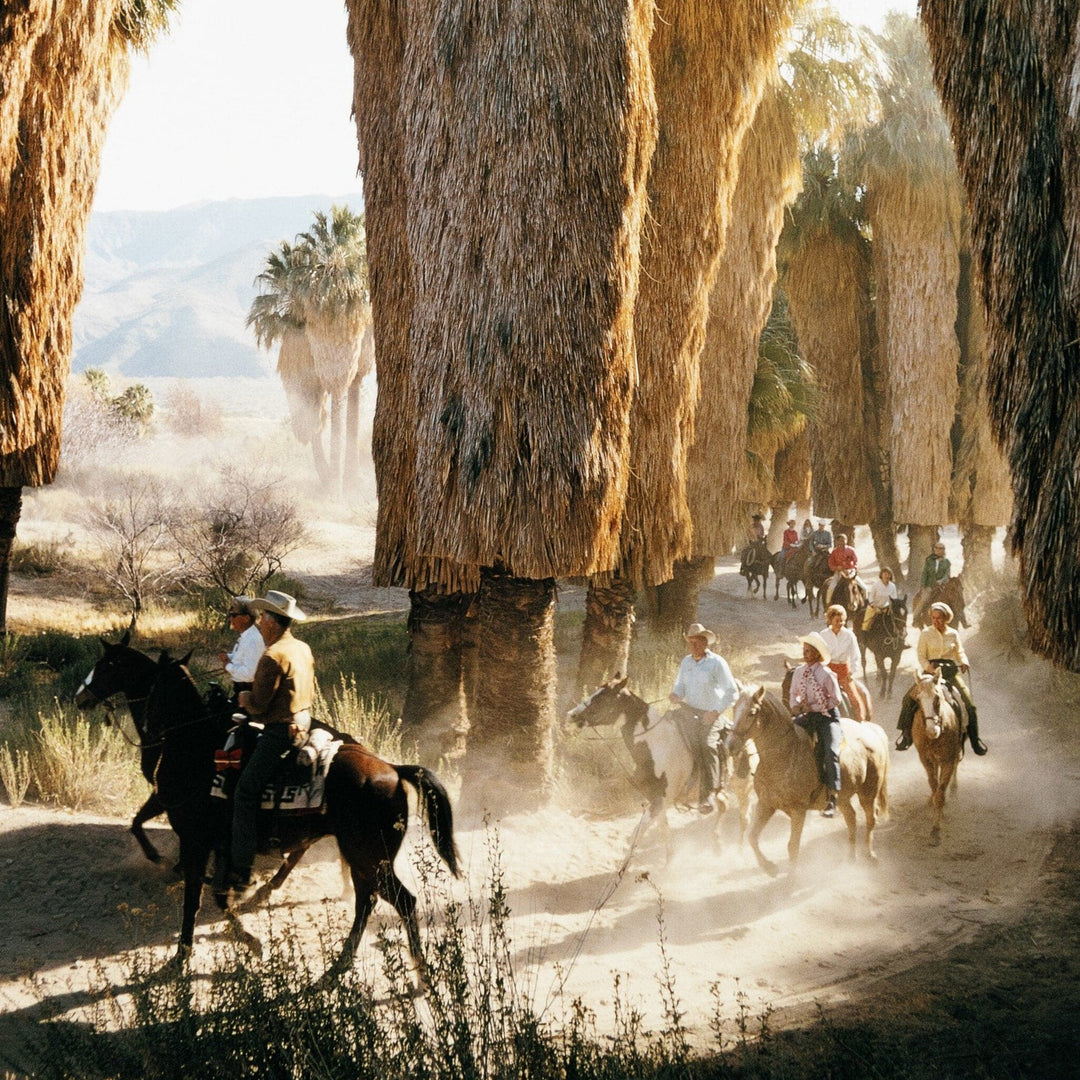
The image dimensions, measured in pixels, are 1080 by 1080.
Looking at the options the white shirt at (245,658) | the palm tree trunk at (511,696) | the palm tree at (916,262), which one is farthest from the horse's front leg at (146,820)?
the palm tree at (916,262)

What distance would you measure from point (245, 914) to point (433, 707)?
4752 millimetres

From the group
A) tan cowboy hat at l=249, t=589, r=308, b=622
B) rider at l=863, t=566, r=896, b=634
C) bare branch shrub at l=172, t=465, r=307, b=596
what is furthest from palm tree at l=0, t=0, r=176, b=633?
rider at l=863, t=566, r=896, b=634

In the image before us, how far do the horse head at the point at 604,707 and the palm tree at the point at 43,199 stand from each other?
25.6 ft

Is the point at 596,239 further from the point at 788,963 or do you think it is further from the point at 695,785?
the point at 788,963

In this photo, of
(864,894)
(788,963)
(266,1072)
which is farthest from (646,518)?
(266,1072)

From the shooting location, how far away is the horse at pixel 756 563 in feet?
90.1

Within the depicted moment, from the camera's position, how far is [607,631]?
579 inches

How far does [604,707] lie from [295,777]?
366 cm

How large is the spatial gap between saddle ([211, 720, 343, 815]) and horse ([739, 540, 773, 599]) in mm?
21279

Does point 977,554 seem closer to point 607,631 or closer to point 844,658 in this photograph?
point 607,631

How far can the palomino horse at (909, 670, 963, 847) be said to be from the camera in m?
10.6

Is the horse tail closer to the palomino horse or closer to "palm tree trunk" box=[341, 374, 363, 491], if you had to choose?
the palomino horse

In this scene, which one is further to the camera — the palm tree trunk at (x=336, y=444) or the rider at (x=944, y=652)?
the palm tree trunk at (x=336, y=444)

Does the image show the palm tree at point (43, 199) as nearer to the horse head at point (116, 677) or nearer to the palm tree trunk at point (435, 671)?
the palm tree trunk at point (435, 671)
